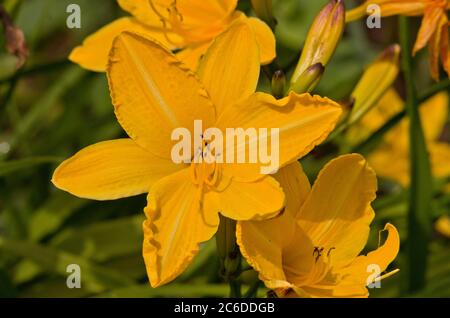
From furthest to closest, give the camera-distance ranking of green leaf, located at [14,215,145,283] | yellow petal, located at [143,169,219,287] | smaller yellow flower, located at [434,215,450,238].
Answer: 1. smaller yellow flower, located at [434,215,450,238]
2. green leaf, located at [14,215,145,283]
3. yellow petal, located at [143,169,219,287]

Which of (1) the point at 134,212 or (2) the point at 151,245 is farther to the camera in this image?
(1) the point at 134,212

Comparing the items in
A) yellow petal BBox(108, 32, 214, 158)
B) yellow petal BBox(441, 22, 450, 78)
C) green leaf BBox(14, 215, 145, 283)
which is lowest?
green leaf BBox(14, 215, 145, 283)

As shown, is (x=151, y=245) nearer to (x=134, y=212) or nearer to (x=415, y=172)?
(x=415, y=172)

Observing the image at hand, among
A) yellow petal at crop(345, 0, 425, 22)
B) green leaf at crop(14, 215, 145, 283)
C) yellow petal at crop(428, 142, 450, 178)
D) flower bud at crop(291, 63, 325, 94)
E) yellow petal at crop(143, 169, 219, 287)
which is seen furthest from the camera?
yellow petal at crop(428, 142, 450, 178)

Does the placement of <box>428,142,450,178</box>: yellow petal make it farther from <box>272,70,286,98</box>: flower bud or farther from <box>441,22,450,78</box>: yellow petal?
<box>272,70,286,98</box>: flower bud

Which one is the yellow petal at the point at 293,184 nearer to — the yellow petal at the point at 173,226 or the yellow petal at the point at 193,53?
the yellow petal at the point at 173,226

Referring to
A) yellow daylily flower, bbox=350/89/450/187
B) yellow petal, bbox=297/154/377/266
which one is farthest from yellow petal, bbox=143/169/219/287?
yellow daylily flower, bbox=350/89/450/187
